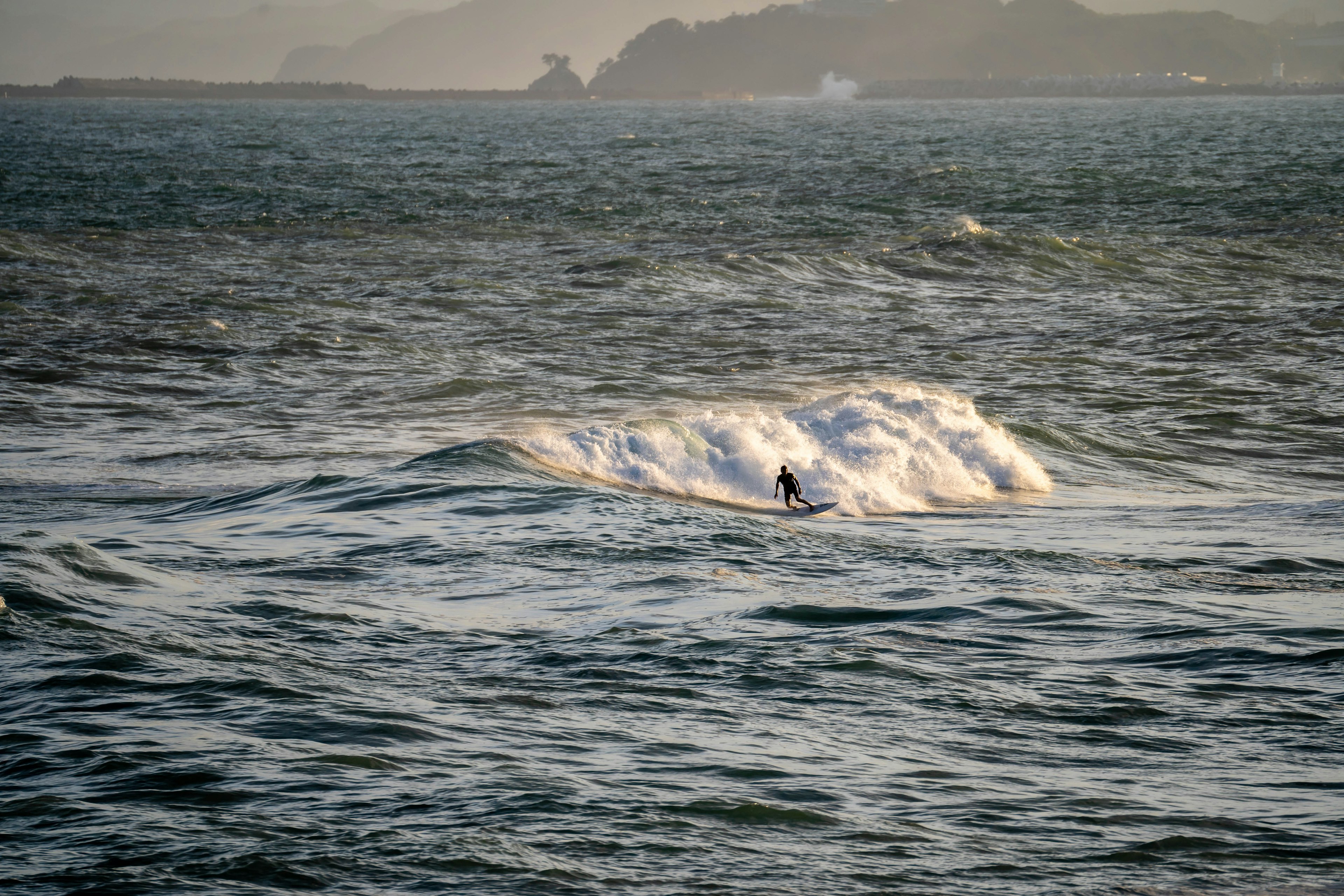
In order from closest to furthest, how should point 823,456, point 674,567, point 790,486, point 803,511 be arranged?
point 674,567
point 790,486
point 803,511
point 823,456

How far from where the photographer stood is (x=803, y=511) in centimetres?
1475

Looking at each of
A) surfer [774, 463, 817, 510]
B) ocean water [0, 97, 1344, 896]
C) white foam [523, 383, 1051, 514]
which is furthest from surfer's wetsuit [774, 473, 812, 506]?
white foam [523, 383, 1051, 514]

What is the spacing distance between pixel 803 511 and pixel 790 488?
34 cm

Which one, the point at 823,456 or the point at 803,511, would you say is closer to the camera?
the point at 803,511

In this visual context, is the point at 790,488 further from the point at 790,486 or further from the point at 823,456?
the point at 823,456

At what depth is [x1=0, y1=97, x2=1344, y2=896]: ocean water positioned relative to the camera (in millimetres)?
6527

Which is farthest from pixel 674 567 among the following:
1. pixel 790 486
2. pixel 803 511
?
pixel 803 511

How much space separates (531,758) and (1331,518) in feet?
32.6

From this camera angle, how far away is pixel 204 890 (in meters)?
5.91

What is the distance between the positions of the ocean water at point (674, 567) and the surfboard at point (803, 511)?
0.31 metres

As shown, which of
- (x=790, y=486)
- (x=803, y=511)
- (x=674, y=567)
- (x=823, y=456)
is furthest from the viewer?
(x=823, y=456)

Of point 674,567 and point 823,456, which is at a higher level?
point 823,456

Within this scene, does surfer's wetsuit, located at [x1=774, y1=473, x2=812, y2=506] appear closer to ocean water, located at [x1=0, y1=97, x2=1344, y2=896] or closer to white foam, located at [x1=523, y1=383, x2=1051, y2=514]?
ocean water, located at [x1=0, y1=97, x2=1344, y2=896]

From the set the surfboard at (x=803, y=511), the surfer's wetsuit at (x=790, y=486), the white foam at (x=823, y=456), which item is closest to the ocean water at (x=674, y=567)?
the white foam at (x=823, y=456)
